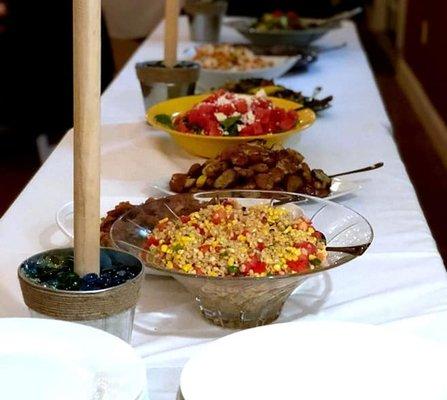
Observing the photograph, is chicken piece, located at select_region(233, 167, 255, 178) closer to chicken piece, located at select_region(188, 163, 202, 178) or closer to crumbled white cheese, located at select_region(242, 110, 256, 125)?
chicken piece, located at select_region(188, 163, 202, 178)

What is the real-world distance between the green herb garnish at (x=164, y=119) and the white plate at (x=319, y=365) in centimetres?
80

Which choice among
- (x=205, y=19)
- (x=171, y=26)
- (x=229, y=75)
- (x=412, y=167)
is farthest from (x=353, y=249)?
(x=412, y=167)

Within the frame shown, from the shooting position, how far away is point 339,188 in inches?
46.5

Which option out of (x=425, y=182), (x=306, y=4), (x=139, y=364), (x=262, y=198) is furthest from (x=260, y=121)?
(x=306, y=4)

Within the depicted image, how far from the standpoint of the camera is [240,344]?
688 millimetres

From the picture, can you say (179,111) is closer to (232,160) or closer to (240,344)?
(232,160)

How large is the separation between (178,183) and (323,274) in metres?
Answer: 0.29

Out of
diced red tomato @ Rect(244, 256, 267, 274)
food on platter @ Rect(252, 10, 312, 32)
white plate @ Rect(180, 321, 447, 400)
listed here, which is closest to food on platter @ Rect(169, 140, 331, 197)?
diced red tomato @ Rect(244, 256, 267, 274)

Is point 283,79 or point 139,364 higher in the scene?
point 139,364

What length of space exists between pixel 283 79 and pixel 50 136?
161cm

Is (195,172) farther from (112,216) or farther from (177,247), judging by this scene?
(177,247)

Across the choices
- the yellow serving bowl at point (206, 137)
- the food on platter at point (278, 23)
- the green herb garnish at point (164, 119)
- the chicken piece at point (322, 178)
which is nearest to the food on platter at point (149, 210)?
the chicken piece at point (322, 178)

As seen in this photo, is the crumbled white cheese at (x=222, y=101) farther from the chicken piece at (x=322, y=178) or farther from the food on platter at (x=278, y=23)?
the food on platter at (x=278, y=23)

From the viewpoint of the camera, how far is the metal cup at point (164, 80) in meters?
1.66
